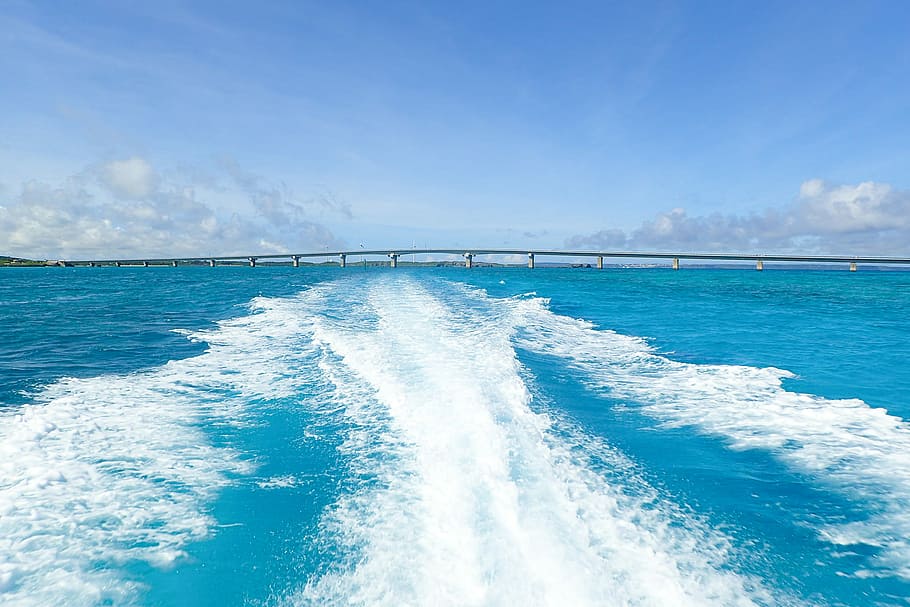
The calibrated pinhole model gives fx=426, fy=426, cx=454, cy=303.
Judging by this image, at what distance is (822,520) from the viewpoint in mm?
4461

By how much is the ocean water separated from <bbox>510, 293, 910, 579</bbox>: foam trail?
0.04 metres

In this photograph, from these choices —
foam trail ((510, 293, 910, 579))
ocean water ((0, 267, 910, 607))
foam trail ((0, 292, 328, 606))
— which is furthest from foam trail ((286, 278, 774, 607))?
foam trail ((510, 293, 910, 579))

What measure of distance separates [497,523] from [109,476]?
4.56m

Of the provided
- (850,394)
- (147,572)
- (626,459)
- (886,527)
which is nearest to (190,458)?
(147,572)

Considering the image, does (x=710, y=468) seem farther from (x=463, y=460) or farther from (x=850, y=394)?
(x=850, y=394)

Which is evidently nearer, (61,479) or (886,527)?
(886,527)

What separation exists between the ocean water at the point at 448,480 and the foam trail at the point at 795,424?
4 cm

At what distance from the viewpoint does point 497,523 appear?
4.28m

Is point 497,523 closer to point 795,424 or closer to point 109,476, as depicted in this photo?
point 109,476

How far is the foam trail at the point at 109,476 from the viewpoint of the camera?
357 cm

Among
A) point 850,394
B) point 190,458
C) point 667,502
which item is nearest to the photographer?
point 667,502

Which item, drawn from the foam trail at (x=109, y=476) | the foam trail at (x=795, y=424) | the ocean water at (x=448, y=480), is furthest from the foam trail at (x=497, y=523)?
the foam trail at (x=795, y=424)

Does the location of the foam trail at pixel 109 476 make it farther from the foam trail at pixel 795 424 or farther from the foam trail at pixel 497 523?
the foam trail at pixel 795 424

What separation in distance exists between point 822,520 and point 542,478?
2880 millimetres
